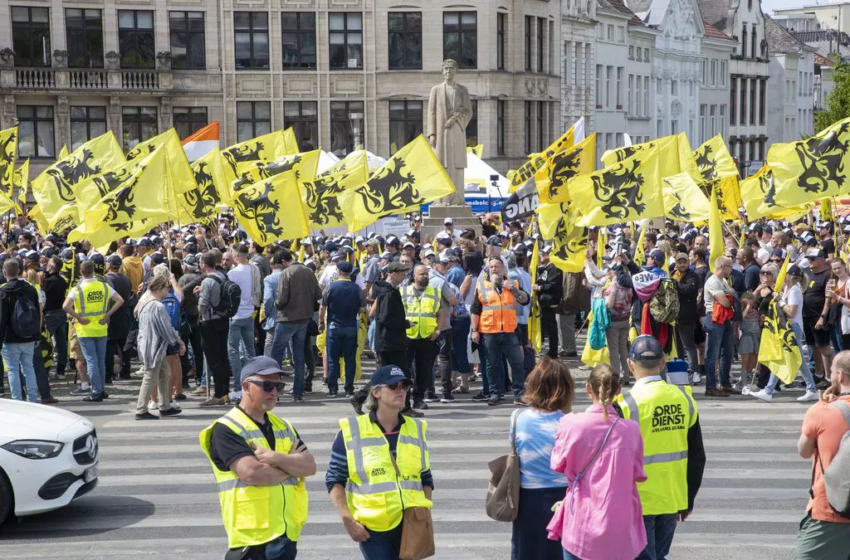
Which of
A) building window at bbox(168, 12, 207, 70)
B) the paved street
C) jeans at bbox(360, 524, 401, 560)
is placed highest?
building window at bbox(168, 12, 207, 70)

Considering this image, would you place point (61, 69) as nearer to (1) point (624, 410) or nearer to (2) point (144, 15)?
(2) point (144, 15)

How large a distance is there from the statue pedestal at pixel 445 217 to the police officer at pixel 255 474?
20.7 meters

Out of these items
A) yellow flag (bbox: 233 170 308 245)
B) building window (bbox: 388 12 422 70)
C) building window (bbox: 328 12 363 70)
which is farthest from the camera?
building window (bbox: 388 12 422 70)

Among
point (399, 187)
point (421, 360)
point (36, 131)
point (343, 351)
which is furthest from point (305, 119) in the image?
point (421, 360)

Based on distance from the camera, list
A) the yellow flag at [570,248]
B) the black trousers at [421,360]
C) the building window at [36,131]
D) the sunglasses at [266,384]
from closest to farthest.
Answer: the sunglasses at [266,384] → the black trousers at [421,360] → the yellow flag at [570,248] → the building window at [36,131]

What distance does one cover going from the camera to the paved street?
30.4ft

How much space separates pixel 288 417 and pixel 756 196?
28.5 feet

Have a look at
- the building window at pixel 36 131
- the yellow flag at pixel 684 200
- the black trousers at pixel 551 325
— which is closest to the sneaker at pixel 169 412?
the black trousers at pixel 551 325

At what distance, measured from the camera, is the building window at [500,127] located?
171 feet

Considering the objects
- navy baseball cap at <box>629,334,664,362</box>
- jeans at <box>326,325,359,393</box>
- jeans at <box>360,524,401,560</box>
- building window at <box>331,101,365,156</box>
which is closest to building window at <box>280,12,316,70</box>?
building window at <box>331,101,365,156</box>

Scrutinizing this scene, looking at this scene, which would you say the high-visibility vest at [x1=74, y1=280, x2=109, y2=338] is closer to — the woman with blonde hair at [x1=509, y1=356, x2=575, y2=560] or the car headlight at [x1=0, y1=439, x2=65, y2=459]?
the car headlight at [x1=0, y1=439, x2=65, y2=459]

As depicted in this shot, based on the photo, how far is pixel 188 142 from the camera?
28.6 metres

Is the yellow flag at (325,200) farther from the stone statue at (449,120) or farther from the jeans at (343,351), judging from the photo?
the stone statue at (449,120)

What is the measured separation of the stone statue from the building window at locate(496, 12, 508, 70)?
980 inches
